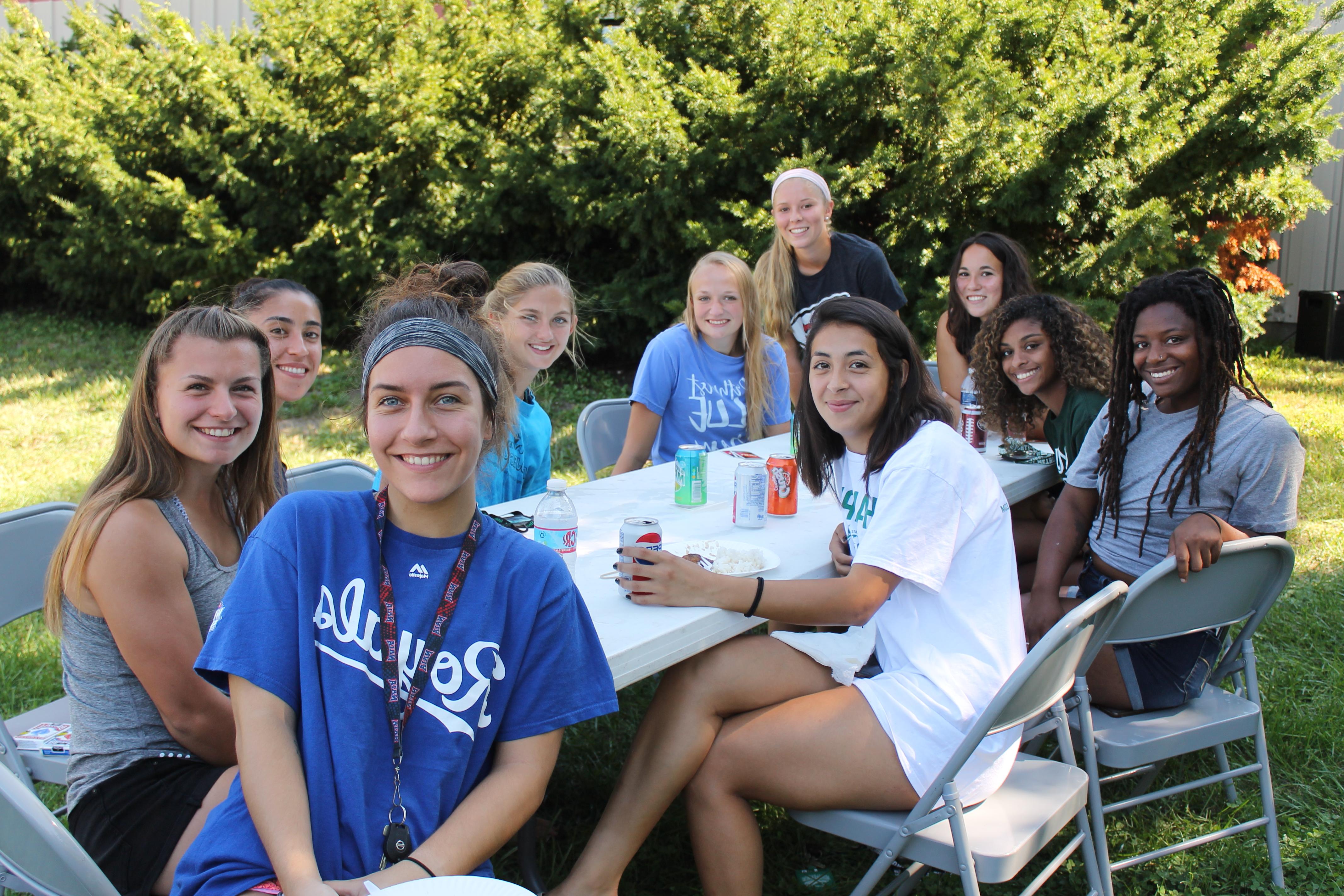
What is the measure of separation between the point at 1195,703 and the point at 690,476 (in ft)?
4.85

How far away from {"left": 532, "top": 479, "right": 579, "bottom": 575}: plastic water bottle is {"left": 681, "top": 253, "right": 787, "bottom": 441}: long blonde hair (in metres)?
1.84

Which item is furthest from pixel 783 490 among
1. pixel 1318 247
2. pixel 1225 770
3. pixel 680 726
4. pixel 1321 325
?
A: pixel 1318 247

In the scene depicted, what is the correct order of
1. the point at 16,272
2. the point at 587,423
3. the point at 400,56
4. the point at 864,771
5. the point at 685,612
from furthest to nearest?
the point at 16,272 < the point at 400,56 < the point at 587,423 < the point at 685,612 < the point at 864,771

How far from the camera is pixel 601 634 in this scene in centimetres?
193

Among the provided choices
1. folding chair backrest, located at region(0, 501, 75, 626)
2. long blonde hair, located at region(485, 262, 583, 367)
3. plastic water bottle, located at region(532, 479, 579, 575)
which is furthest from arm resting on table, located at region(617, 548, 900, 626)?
folding chair backrest, located at region(0, 501, 75, 626)

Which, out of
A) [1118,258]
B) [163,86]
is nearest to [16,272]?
[163,86]

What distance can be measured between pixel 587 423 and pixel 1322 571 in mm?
3524

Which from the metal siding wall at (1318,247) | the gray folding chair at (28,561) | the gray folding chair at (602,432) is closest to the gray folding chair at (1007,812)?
the gray folding chair at (28,561)

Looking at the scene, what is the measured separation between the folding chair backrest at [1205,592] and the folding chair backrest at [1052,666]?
0.16 meters

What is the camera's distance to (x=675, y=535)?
265 cm

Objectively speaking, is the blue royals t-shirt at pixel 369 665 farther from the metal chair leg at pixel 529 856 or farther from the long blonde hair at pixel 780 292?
the long blonde hair at pixel 780 292

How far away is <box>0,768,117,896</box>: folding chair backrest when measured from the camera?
1.36 metres

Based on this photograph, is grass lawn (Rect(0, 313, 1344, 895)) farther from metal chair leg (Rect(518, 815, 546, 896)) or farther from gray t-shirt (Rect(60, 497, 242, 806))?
gray t-shirt (Rect(60, 497, 242, 806))

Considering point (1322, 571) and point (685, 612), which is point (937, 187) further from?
point (685, 612)
